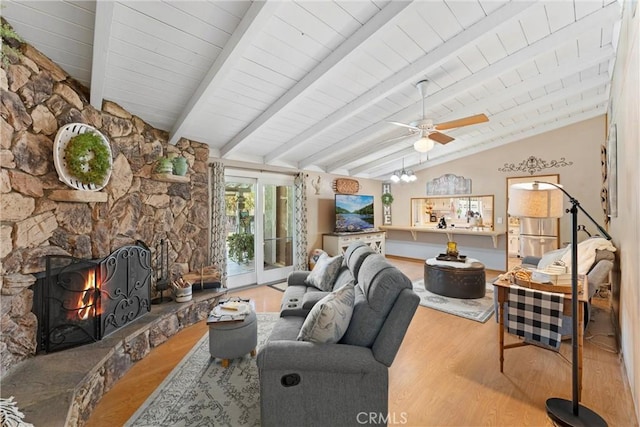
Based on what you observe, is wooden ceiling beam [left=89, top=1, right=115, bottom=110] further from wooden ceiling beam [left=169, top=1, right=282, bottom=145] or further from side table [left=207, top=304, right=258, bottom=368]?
side table [left=207, top=304, right=258, bottom=368]

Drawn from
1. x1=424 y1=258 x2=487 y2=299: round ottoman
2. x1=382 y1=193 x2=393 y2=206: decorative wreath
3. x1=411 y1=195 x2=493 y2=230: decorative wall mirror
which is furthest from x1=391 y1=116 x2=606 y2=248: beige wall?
x1=424 y1=258 x2=487 y2=299: round ottoman

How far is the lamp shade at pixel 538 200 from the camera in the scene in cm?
221

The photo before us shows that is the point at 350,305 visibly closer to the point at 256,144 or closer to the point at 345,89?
the point at 345,89

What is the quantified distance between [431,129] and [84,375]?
4015 mm

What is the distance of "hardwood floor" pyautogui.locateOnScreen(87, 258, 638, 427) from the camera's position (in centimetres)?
191

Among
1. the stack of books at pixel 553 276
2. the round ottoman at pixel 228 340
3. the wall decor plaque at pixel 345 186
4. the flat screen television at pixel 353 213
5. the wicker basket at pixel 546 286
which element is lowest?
the round ottoman at pixel 228 340

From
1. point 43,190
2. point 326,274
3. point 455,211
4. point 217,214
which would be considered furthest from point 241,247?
point 455,211

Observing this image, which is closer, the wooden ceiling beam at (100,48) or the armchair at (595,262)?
the wooden ceiling beam at (100,48)

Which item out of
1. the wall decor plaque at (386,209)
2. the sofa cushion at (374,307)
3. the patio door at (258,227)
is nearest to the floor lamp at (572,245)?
the sofa cushion at (374,307)

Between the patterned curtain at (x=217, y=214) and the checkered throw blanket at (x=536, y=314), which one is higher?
the patterned curtain at (x=217, y=214)

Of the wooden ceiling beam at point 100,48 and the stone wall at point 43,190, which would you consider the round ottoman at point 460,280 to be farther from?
the wooden ceiling beam at point 100,48

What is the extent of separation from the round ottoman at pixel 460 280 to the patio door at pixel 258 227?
292 centimetres

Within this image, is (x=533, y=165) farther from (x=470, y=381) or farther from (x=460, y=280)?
(x=470, y=381)

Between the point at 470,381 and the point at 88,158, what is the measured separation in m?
3.79
